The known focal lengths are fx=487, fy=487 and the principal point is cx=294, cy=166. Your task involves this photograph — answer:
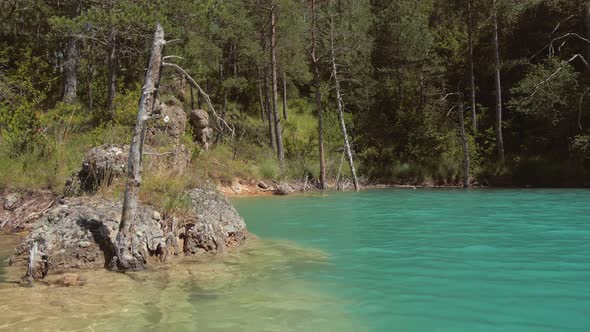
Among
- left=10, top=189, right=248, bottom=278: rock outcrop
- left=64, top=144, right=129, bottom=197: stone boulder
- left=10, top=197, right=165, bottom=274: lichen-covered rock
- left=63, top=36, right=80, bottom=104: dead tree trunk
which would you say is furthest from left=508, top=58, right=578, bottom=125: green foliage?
left=10, top=197, right=165, bottom=274: lichen-covered rock

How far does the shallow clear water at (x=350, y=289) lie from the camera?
4125 millimetres

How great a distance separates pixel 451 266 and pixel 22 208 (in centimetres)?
871

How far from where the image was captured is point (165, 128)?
15.3m

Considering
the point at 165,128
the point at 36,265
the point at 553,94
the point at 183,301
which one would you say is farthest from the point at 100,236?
the point at 553,94

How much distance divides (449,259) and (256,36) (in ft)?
72.5

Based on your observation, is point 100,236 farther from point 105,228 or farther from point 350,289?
point 350,289

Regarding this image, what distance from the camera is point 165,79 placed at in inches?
907

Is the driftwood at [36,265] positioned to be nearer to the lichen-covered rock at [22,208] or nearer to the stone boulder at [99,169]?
the stone boulder at [99,169]

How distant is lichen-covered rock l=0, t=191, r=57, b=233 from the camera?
9752 millimetres

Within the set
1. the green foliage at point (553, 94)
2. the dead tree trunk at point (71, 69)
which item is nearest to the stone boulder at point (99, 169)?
the dead tree trunk at point (71, 69)

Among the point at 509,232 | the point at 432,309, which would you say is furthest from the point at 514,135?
the point at 432,309

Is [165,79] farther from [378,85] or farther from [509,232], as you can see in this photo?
[509,232]

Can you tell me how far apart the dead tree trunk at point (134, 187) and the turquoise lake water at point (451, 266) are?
6.95 feet

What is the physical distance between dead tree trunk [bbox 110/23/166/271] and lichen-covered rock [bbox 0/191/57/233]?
4375 mm
